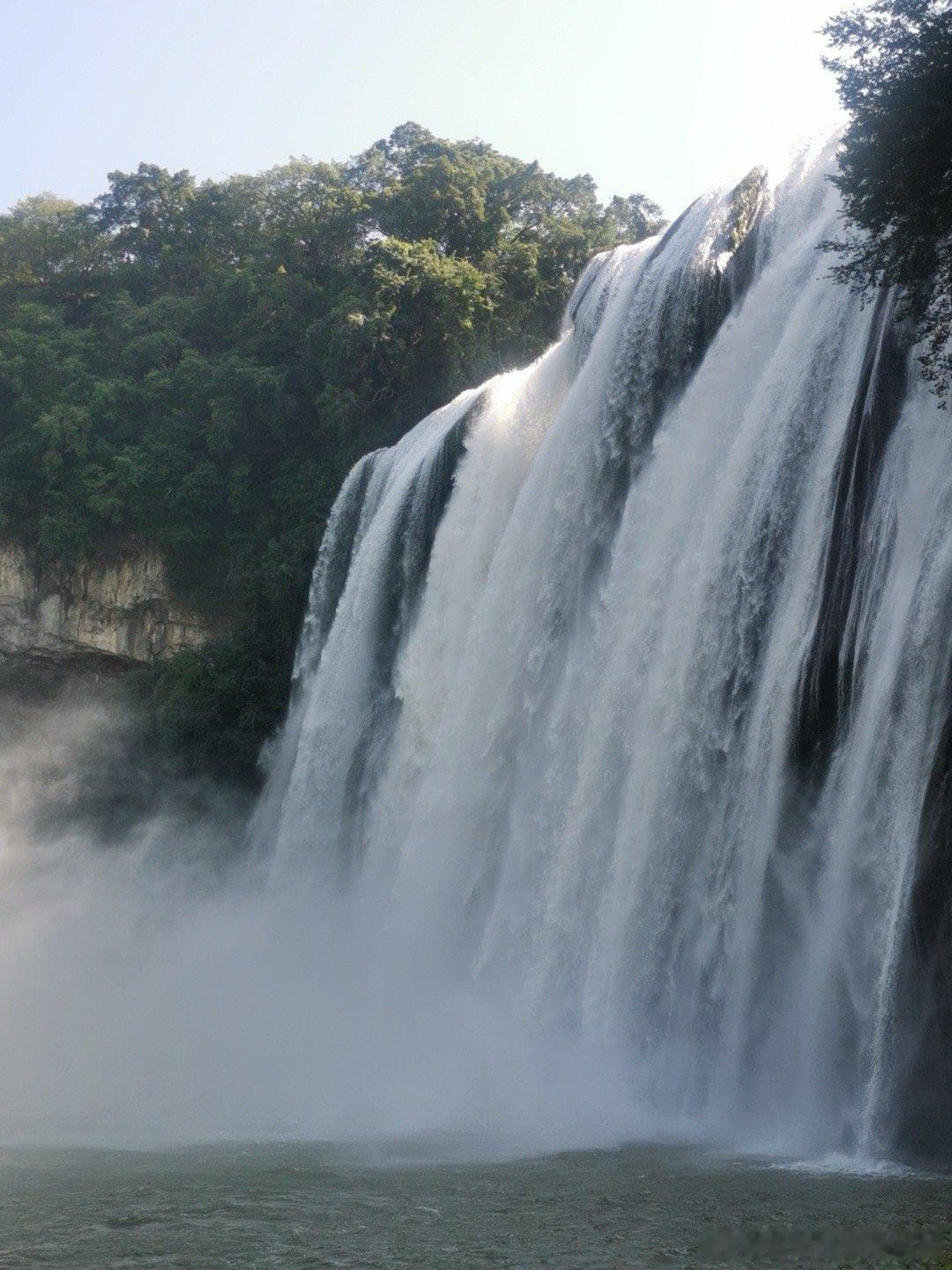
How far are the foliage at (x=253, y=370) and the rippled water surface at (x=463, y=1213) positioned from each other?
18489mm

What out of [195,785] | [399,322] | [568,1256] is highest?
[399,322]

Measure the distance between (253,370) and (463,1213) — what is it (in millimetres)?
26012

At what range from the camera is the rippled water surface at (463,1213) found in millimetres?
5973

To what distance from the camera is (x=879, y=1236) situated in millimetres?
5930

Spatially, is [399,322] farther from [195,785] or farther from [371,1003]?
[371,1003]

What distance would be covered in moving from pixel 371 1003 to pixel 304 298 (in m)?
22.0

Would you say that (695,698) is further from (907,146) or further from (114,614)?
(114,614)

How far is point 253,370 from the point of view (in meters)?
30.9

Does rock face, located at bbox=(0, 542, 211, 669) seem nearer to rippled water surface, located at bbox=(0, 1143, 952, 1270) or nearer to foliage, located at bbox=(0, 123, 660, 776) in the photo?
foliage, located at bbox=(0, 123, 660, 776)

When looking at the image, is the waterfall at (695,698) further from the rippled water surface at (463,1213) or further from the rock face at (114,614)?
the rock face at (114,614)

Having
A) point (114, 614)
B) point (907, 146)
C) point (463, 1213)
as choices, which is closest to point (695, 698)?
point (907, 146)

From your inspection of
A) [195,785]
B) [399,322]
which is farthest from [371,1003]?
[399,322]

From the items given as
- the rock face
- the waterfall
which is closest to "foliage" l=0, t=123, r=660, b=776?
the rock face

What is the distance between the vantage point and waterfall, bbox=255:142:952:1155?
937 centimetres
